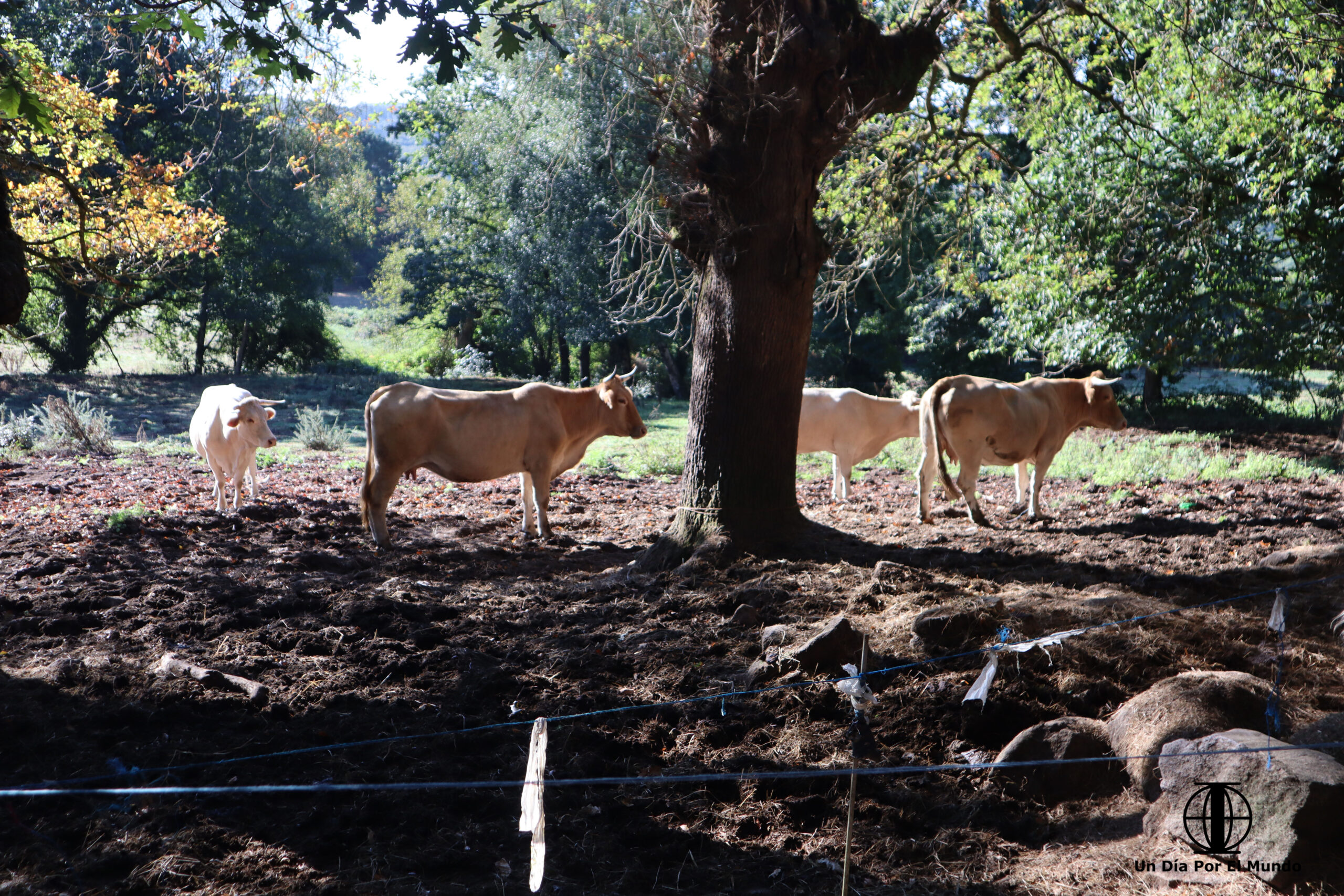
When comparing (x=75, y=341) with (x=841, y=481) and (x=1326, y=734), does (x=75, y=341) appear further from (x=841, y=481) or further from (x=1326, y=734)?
(x=1326, y=734)

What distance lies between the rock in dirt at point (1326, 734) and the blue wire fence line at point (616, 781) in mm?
29

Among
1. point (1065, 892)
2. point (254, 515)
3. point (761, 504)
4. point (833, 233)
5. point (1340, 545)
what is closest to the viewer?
point (1065, 892)

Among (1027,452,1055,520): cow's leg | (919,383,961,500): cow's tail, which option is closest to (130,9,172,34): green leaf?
(919,383,961,500): cow's tail

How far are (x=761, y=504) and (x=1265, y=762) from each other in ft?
14.2

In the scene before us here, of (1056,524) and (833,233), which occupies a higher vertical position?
(833,233)

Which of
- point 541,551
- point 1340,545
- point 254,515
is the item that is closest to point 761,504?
point 541,551

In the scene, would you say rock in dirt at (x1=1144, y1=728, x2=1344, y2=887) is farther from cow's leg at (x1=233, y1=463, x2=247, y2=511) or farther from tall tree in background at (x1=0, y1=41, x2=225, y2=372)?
cow's leg at (x1=233, y1=463, x2=247, y2=511)

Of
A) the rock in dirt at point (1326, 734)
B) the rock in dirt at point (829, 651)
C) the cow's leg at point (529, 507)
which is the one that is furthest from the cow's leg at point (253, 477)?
the rock in dirt at point (1326, 734)

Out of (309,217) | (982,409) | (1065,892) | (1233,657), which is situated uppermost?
(309,217)

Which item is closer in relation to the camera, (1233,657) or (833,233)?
(1233,657)

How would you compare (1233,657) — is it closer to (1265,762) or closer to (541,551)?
(1265,762)

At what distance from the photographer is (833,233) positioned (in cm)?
1313

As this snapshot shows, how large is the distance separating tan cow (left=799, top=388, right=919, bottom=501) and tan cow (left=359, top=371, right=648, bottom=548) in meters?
2.69

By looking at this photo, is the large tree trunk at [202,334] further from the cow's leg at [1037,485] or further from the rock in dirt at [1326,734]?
the rock in dirt at [1326,734]
